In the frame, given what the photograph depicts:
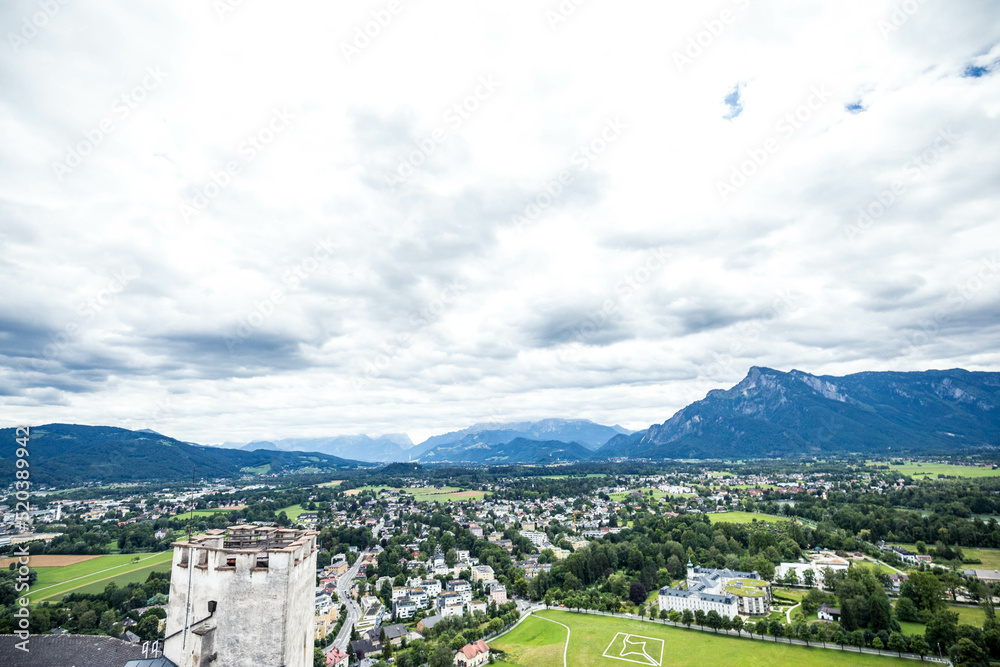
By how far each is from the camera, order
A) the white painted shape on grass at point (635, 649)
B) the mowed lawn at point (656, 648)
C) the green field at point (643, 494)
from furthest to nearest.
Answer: the green field at point (643, 494), the white painted shape on grass at point (635, 649), the mowed lawn at point (656, 648)

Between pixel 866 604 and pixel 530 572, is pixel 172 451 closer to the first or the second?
pixel 530 572

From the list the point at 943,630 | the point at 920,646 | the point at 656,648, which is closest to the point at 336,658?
the point at 656,648

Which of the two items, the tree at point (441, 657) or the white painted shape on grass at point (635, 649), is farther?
the white painted shape on grass at point (635, 649)

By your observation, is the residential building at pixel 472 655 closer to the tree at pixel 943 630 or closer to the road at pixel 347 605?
the road at pixel 347 605

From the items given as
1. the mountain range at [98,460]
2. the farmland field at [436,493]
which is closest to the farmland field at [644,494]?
the farmland field at [436,493]

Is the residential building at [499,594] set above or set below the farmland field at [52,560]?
below

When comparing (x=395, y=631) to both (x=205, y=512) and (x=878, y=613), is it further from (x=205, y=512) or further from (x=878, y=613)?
(x=205, y=512)
